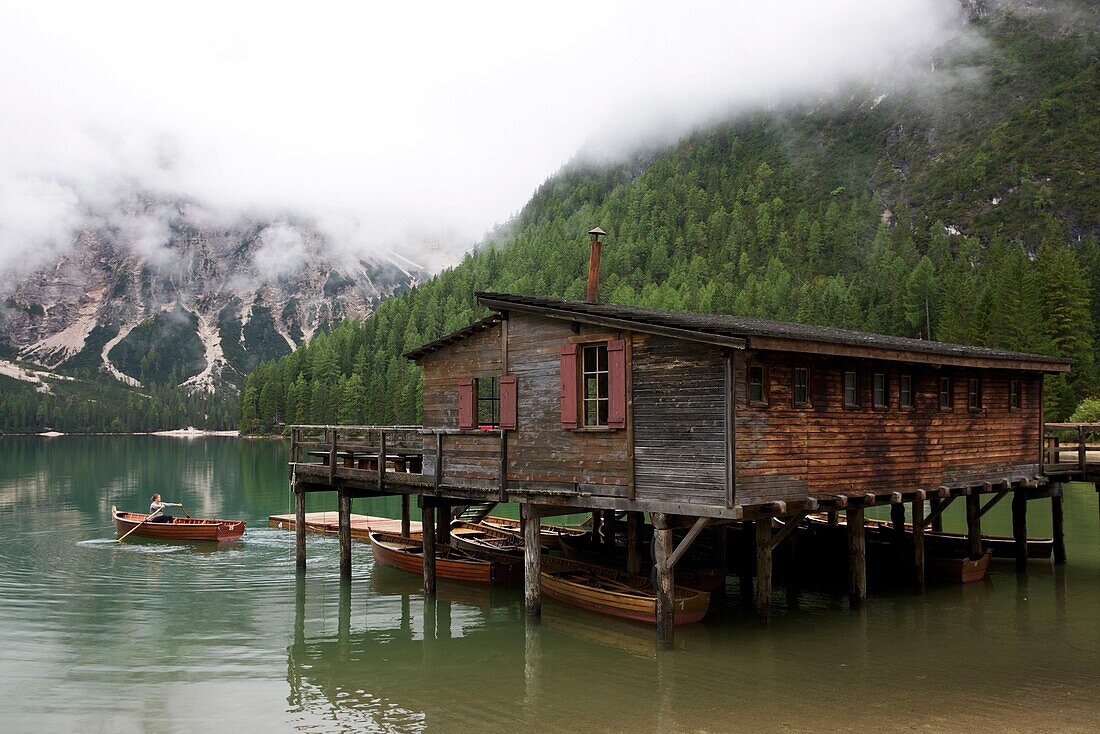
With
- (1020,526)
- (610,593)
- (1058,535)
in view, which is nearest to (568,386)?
(610,593)

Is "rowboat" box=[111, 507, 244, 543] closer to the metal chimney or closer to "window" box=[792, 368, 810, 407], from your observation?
the metal chimney

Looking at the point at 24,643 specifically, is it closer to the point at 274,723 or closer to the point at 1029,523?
the point at 274,723

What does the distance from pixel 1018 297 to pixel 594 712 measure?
76391mm

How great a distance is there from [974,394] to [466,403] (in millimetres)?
15402

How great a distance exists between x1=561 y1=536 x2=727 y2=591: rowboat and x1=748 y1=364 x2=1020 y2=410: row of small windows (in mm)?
6636

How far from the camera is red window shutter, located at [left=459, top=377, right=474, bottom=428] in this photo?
25375mm

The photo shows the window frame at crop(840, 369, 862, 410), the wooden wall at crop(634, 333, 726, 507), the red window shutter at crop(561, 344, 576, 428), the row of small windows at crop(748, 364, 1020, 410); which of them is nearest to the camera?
the wooden wall at crop(634, 333, 726, 507)

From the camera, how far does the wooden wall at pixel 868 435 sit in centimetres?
2017

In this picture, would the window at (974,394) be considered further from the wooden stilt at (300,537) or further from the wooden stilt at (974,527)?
the wooden stilt at (300,537)

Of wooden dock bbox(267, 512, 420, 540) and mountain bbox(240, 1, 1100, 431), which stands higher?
mountain bbox(240, 1, 1100, 431)

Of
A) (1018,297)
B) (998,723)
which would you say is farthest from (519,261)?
(998,723)

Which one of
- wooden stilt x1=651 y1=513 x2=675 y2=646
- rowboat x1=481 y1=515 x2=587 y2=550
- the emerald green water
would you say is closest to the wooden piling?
the emerald green water

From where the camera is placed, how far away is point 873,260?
165 meters

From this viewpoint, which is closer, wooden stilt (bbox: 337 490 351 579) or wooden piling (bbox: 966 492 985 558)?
wooden piling (bbox: 966 492 985 558)
